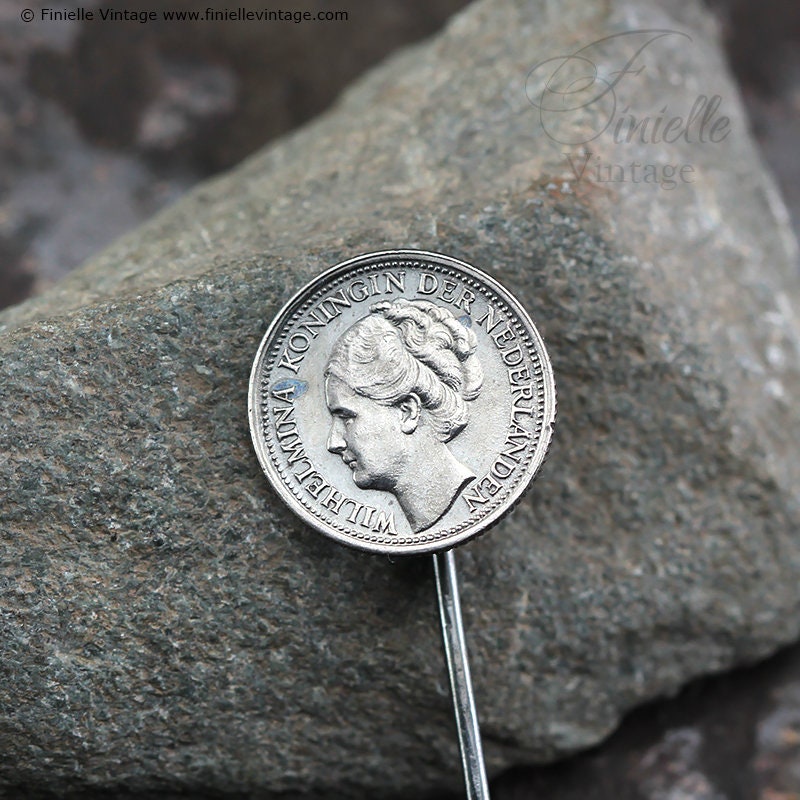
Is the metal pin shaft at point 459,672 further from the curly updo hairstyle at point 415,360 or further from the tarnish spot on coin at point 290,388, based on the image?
the tarnish spot on coin at point 290,388
